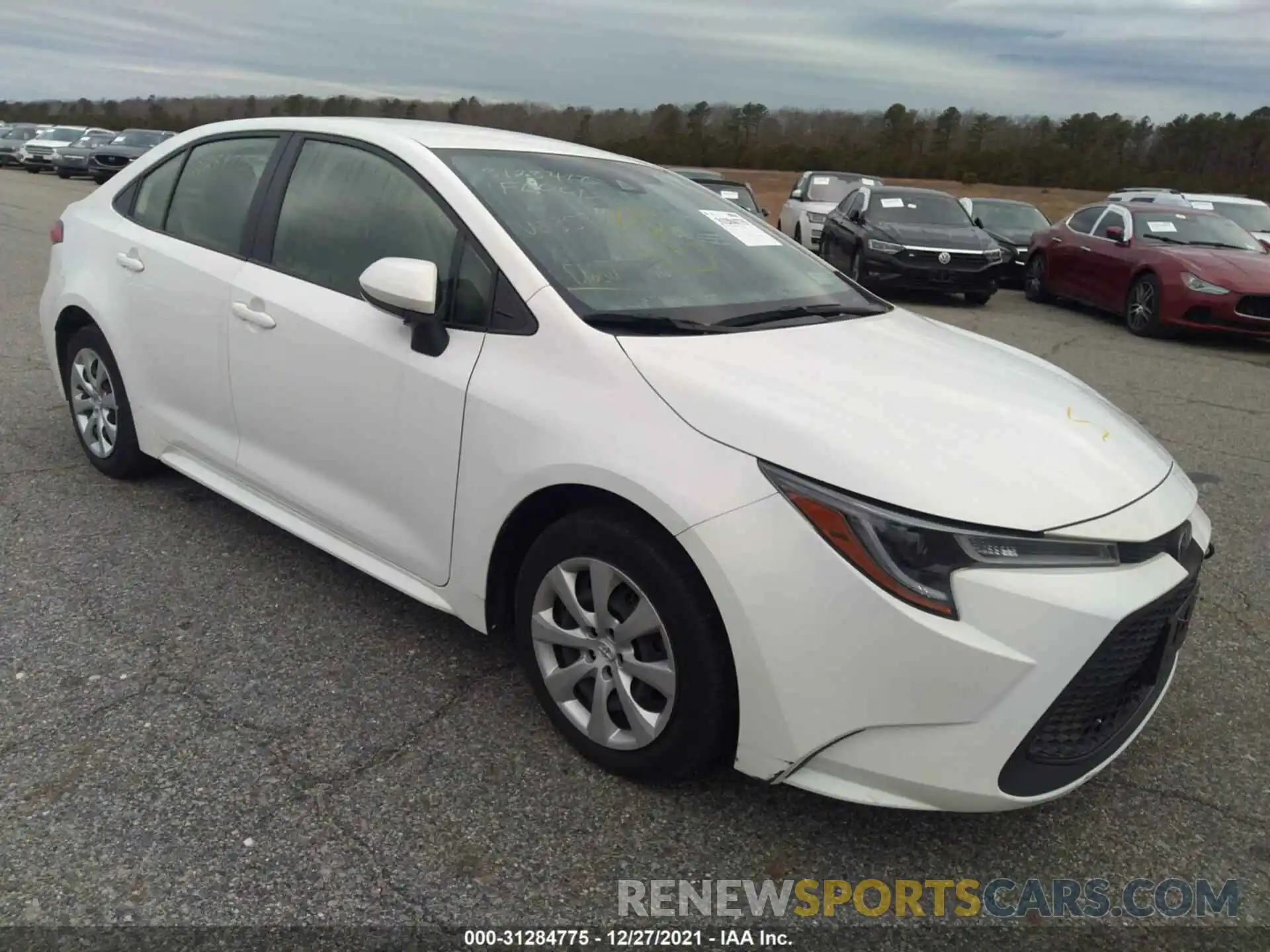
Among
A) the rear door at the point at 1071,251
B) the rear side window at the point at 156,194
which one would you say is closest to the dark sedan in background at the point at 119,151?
the rear door at the point at 1071,251

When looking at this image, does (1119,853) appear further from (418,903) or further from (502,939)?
(418,903)

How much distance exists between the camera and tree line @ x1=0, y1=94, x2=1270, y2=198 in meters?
42.0

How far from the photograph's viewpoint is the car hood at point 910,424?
2154 millimetres

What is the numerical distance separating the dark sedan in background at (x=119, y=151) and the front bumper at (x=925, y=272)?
23.4m

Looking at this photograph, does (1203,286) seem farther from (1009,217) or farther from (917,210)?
(1009,217)

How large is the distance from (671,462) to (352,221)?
1601 mm

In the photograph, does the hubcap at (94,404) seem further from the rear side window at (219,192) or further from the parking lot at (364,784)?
the rear side window at (219,192)

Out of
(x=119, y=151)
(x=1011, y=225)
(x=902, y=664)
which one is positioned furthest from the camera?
(x=119, y=151)

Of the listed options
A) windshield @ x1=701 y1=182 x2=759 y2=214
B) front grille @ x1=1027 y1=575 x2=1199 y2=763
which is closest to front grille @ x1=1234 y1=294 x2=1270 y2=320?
windshield @ x1=701 y1=182 x2=759 y2=214

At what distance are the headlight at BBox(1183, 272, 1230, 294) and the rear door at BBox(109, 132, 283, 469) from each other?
390 inches

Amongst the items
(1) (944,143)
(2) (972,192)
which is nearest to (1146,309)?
(2) (972,192)

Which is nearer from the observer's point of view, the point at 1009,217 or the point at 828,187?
the point at 1009,217

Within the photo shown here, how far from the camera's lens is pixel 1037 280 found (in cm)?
1389

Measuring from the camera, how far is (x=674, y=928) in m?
2.18
